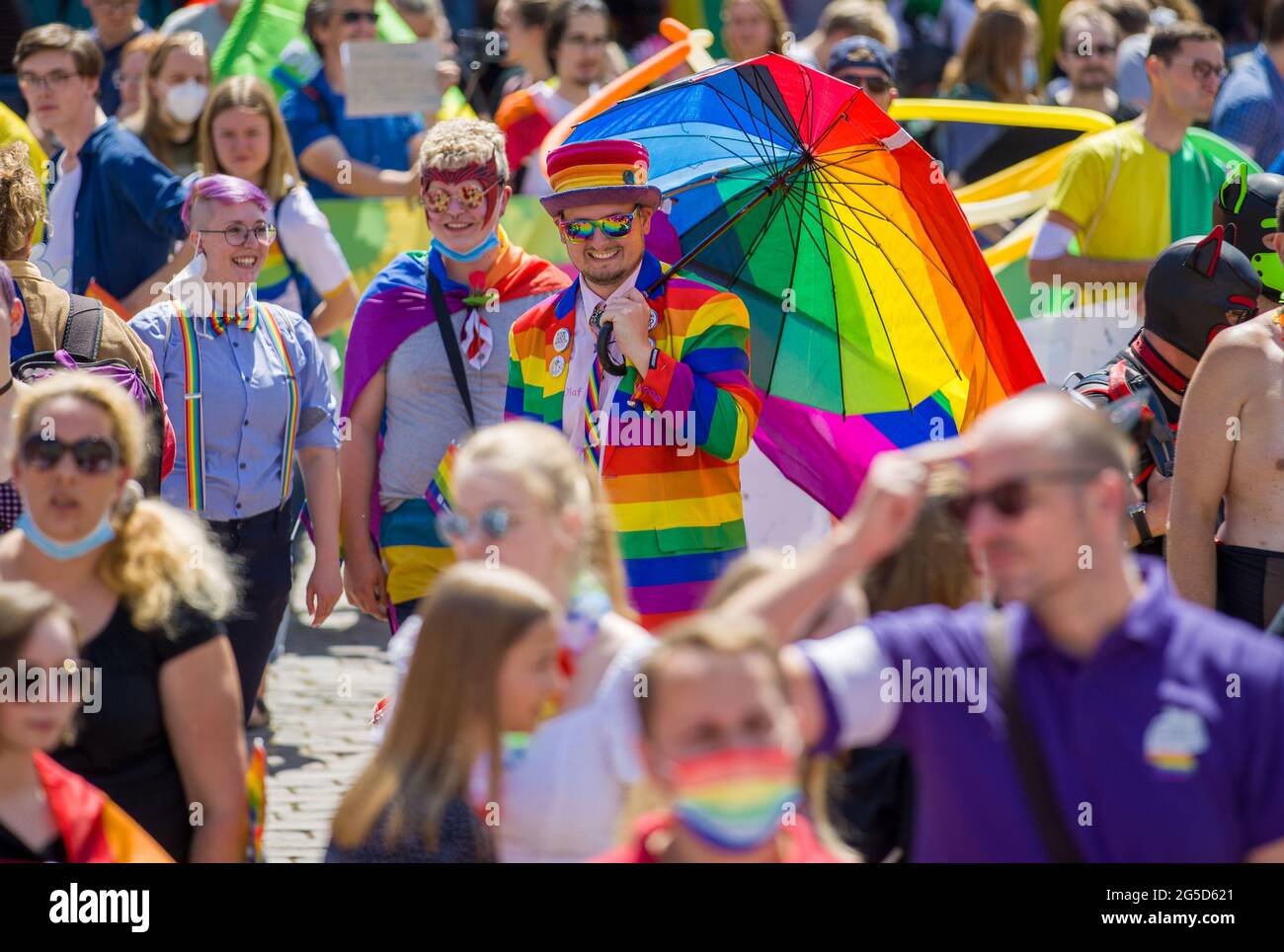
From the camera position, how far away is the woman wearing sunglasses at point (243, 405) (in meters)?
5.50

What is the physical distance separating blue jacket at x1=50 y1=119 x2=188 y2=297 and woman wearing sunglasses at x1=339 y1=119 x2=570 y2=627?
1685mm

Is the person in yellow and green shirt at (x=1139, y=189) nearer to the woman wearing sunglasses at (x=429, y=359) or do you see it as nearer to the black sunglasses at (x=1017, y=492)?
the woman wearing sunglasses at (x=429, y=359)

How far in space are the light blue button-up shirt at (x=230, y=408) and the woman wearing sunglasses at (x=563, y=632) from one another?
2.16 meters

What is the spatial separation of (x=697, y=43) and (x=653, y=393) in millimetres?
2924

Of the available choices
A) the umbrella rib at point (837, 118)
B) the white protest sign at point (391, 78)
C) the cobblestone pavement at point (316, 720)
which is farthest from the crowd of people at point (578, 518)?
the umbrella rib at point (837, 118)

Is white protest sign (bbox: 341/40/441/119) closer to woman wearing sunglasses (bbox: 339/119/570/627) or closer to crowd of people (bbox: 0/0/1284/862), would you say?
crowd of people (bbox: 0/0/1284/862)

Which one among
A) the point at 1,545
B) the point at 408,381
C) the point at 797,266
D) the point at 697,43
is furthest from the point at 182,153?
the point at 1,545

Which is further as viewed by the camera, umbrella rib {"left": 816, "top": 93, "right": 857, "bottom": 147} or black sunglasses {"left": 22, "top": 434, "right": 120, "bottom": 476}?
umbrella rib {"left": 816, "top": 93, "right": 857, "bottom": 147}

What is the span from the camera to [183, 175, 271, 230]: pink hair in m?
5.63

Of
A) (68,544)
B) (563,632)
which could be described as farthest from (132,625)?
(563,632)

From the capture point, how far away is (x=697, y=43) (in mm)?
7266

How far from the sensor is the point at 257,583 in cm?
559

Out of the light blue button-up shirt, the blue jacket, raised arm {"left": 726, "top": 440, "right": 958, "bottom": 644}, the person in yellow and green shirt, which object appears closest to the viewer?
raised arm {"left": 726, "top": 440, "right": 958, "bottom": 644}

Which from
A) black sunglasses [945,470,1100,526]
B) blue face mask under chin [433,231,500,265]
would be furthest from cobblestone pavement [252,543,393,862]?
black sunglasses [945,470,1100,526]
